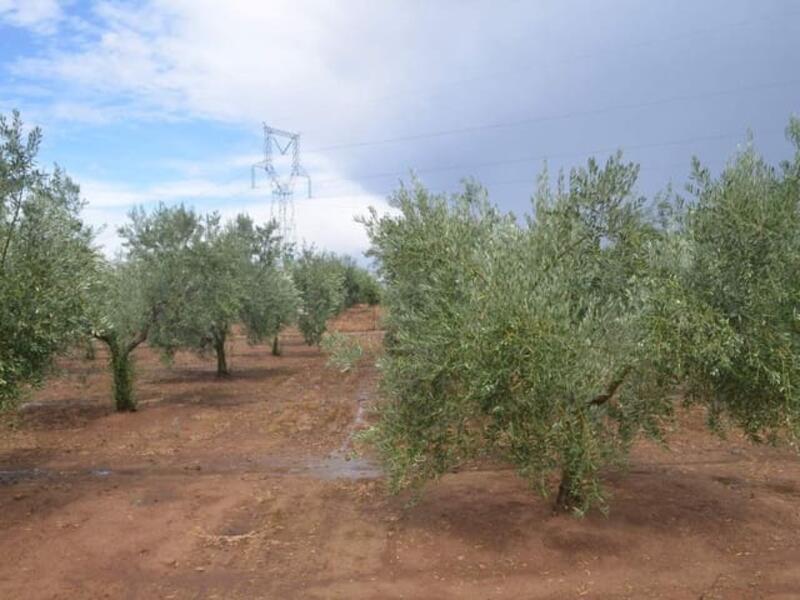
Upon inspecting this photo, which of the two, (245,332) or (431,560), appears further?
(245,332)

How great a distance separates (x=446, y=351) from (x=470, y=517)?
3391 mm

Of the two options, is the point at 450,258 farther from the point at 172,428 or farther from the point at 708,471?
the point at 172,428

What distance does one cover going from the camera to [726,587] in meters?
7.82

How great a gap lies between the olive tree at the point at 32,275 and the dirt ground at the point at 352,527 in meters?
2.34

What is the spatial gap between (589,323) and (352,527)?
4.64 m

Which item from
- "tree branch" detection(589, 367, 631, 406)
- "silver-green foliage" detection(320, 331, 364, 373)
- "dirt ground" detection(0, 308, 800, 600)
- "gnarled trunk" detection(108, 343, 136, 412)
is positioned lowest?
"dirt ground" detection(0, 308, 800, 600)

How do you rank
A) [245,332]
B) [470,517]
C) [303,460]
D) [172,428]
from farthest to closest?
1. [245,332]
2. [172,428]
3. [303,460]
4. [470,517]

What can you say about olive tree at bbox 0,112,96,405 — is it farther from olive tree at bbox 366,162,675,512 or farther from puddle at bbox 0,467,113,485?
olive tree at bbox 366,162,675,512

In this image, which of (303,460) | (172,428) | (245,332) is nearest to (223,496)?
(303,460)

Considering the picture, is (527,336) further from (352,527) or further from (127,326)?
(127,326)

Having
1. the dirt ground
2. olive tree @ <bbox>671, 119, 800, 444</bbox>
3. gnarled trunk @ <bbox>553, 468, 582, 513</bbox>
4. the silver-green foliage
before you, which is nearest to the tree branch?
olive tree @ <bbox>671, 119, 800, 444</bbox>

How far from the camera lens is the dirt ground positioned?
320 inches

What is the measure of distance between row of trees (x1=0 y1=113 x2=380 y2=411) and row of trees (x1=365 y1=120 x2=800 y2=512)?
5235 millimetres

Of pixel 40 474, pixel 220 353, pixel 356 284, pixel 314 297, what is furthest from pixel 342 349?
pixel 356 284
